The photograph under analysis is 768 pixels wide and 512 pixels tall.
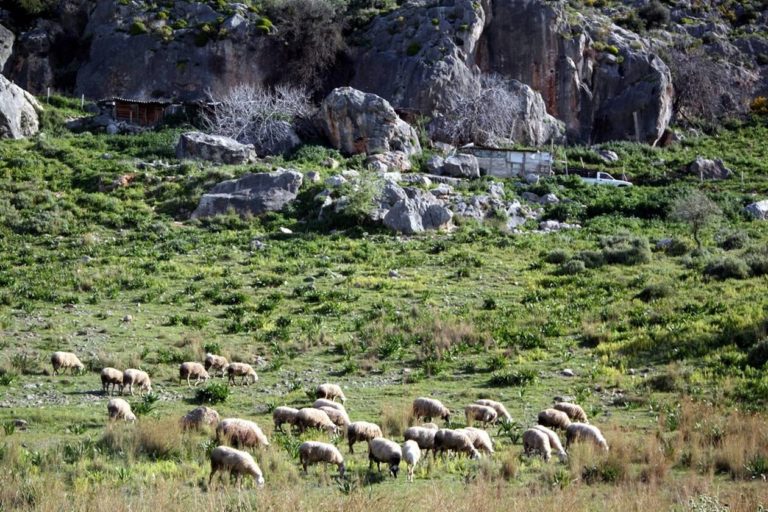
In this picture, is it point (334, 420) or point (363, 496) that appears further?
point (334, 420)

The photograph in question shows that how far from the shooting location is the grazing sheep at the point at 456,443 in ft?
36.4

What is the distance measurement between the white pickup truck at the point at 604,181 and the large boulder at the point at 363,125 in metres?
9.94

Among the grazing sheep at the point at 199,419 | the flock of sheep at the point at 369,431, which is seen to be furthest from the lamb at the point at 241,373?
the grazing sheep at the point at 199,419

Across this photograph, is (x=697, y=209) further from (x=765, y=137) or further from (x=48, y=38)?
(x=48, y=38)

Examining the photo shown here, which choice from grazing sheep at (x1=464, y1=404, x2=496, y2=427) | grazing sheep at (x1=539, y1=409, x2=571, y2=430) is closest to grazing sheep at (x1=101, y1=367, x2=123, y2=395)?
grazing sheep at (x1=464, y1=404, x2=496, y2=427)

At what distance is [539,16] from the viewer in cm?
5781

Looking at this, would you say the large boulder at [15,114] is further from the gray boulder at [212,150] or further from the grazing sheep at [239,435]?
the grazing sheep at [239,435]

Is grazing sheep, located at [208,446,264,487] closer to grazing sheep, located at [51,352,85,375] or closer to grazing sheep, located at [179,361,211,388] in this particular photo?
grazing sheep, located at [179,361,211,388]

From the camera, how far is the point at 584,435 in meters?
11.7

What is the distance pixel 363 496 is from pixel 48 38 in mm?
57381

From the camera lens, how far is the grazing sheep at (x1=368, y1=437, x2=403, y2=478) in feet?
33.8

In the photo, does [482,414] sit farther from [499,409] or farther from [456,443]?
[456,443]

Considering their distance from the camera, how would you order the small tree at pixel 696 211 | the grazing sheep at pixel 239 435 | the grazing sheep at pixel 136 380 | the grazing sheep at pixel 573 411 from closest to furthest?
1. the grazing sheep at pixel 239 435
2. the grazing sheep at pixel 573 411
3. the grazing sheep at pixel 136 380
4. the small tree at pixel 696 211

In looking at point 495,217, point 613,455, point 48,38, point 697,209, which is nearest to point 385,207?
point 495,217
